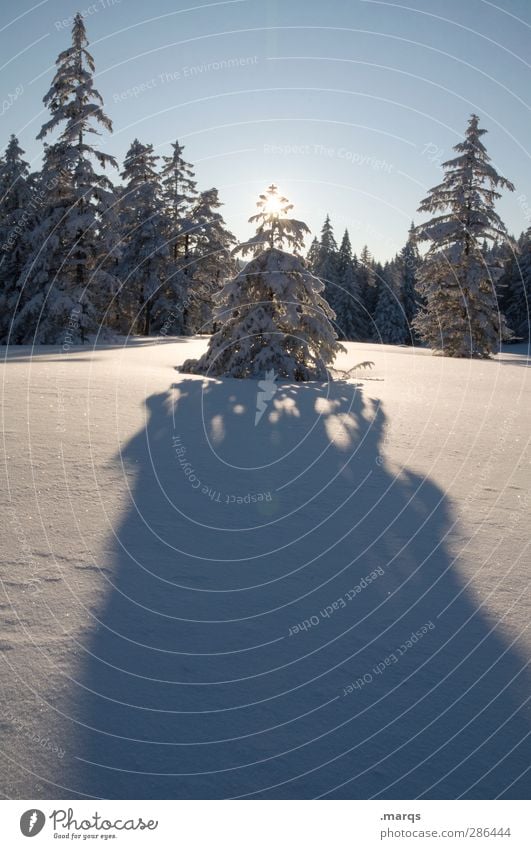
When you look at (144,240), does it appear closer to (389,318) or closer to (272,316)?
(272,316)

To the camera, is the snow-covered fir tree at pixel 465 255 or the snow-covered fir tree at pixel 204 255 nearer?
the snow-covered fir tree at pixel 465 255

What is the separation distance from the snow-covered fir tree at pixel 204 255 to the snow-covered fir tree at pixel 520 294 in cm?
2453

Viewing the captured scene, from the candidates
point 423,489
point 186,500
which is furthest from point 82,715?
point 423,489

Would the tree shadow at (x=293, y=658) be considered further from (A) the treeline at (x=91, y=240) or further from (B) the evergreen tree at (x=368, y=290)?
(B) the evergreen tree at (x=368, y=290)

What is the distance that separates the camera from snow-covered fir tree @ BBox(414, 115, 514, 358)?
78.0ft

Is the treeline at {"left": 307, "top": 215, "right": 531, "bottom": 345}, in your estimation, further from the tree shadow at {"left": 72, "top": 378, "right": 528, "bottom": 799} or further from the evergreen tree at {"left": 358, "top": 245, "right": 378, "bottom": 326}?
the tree shadow at {"left": 72, "top": 378, "right": 528, "bottom": 799}

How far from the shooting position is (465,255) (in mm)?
24203

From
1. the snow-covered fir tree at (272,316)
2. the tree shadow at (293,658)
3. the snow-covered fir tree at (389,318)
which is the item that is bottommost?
the tree shadow at (293,658)

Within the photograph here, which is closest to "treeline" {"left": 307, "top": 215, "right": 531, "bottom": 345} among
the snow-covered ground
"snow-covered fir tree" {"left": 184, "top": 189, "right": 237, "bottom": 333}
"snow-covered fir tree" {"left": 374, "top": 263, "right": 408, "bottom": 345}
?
"snow-covered fir tree" {"left": 374, "top": 263, "right": 408, "bottom": 345}

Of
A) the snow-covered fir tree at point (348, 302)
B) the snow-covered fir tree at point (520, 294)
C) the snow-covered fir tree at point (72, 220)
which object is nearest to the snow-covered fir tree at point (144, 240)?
the snow-covered fir tree at point (72, 220)

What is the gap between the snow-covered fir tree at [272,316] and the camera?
1252 centimetres

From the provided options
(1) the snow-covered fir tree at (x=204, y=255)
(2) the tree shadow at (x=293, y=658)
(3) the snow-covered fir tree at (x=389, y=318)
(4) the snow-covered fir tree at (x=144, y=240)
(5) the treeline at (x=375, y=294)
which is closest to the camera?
(2) the tree shadow at (x=293, y=658)

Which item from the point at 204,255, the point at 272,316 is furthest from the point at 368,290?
the point at 272,316
